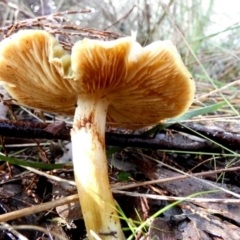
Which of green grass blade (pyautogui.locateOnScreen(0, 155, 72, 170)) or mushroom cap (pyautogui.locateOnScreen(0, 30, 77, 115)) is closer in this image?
mushroom cap (pyautogui.locateOnScreen(0, 30, 77, 115))

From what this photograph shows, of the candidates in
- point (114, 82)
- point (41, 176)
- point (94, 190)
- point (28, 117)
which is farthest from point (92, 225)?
point (28, 117)

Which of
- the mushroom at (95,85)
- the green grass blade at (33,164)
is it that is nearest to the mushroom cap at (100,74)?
the mushroom at (95,85)

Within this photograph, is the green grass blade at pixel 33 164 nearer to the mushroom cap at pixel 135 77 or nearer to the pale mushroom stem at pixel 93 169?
the pale mushroom stem at pixel 93 169

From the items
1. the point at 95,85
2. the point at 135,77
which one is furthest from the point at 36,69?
the point at 135,77

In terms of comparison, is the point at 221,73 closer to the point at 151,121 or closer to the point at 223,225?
the point at 151,121

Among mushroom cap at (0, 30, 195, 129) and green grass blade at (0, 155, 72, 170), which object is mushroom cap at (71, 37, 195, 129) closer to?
mushroom cap at (0, 30, 195, 129)

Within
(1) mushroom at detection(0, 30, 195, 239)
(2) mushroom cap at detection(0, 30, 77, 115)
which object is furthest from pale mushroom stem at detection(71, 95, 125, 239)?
(2) mushroom cap at detection(0, 30, 77, 115)
